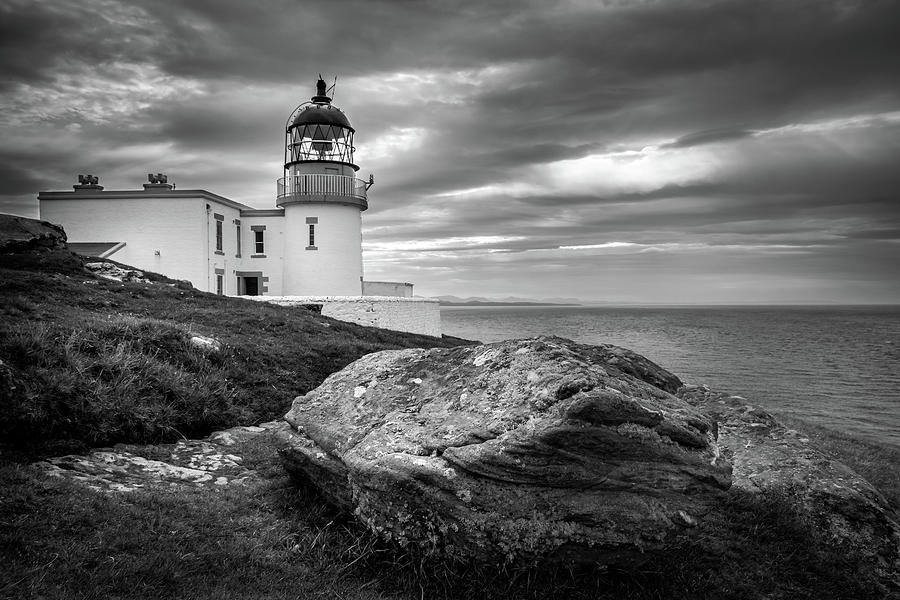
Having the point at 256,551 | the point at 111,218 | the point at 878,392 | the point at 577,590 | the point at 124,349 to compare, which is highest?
the point at 111,218

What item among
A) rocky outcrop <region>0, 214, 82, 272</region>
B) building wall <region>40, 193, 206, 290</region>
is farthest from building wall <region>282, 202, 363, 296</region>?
rocky outcrop <region>0, 214, 82, 272</region>

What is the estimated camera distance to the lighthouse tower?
1390 inches

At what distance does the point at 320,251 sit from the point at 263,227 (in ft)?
13.1

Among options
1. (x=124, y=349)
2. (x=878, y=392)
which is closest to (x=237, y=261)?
(x=124, y=349)

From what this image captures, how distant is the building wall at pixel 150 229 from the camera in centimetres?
3180

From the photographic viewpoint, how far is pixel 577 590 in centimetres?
502

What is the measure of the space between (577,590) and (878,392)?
112 feet

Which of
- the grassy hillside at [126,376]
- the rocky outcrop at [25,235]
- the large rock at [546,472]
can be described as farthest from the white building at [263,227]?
the large rock at [546,472]

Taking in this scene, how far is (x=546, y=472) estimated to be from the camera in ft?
16.5

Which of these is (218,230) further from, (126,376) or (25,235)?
(126,376)

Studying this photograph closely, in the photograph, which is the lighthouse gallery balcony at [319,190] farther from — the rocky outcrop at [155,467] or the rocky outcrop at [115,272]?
the rocky outcrop at [155,467]

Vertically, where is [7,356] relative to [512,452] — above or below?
above

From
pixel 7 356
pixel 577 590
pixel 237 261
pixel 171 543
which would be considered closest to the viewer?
pixel 171 543

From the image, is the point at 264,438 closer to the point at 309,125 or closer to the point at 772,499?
the point at 772,499
